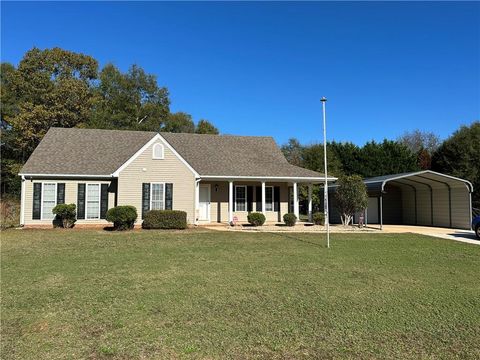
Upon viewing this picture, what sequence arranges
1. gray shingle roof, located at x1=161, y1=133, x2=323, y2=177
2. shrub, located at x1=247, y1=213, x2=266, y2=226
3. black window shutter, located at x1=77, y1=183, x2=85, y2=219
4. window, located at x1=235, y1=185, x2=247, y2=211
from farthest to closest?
1. window, located at x1=235, y1=185, x2=247, y2=211
2. gray shingle roof, located at x1=161, y1=133, x2=323, y2=177
3. shrub, located at x1=247, y1=213, x2=266, y2=226
4. black window shutter, located at x1=77, y1=183, x2=85, y2=219

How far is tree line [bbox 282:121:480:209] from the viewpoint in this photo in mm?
38094

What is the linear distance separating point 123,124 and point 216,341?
38678 millimetres

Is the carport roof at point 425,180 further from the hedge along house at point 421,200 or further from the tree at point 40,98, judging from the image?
the tree at point 40,98

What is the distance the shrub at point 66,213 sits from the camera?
18.3 m

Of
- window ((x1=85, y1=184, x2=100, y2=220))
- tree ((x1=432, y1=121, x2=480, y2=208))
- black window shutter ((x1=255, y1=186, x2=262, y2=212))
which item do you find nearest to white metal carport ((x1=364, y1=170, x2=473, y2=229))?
black window shutter ((x1=255, y1=186, x2=262, y2=212))

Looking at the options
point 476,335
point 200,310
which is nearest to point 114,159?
point 200,310

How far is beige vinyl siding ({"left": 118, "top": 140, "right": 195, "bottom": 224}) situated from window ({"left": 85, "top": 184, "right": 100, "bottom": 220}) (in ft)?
4.73

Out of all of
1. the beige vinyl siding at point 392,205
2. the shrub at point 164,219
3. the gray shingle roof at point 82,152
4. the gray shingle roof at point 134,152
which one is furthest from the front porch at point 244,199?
the beige vinyl siding at point 392,205

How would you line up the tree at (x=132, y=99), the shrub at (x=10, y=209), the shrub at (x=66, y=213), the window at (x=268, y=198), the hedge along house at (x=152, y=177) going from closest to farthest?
the shrub at (x=66, y=213) < the hedge along house at (x=152, y=177) < the window at (x=268, y=198) < the shrub at (x=10, y=209) < the tree at (x=132, y=99)

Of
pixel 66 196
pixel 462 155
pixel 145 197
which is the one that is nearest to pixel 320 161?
pixel 462 155

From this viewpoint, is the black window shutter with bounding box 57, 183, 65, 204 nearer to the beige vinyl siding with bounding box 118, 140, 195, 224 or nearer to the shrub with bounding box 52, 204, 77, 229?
the shrub with bounding box 52, 204, 77, 229

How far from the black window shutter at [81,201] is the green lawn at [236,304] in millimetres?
7973

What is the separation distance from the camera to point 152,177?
2011 centimetres

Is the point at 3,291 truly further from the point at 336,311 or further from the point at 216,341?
the point at 336,311
